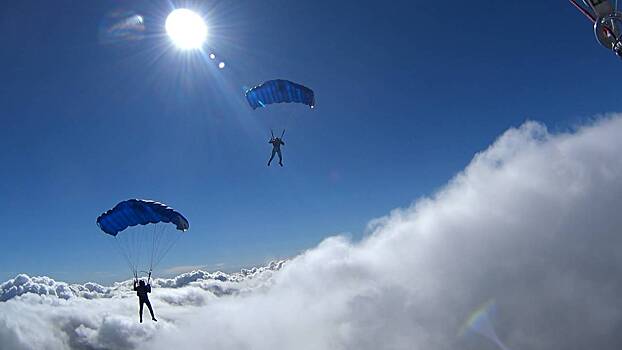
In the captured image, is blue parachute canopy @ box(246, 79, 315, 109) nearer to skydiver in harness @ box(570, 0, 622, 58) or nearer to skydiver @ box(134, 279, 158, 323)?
skydiver @ box(134, 279, 158, 323)

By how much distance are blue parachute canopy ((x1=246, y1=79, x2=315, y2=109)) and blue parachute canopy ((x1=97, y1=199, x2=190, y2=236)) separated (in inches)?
423

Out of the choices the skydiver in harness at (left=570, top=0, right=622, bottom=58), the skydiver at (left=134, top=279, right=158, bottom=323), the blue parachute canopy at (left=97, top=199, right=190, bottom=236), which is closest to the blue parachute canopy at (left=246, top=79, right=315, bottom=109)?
the blue parachute canopy at (left=97, top=199, right=190, bottom=236)

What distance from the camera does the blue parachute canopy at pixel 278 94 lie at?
30.0 meters

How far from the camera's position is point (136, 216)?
25078mm

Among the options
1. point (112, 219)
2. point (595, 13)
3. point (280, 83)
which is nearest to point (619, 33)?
point (595, 13)

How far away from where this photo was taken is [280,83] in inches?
1182

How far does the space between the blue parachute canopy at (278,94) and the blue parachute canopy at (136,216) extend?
10732mm

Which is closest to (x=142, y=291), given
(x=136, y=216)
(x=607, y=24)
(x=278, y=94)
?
(x=136, y=216)

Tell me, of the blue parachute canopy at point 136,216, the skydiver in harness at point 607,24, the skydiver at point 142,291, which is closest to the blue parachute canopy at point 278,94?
the blue parachute canopy at point 136,216

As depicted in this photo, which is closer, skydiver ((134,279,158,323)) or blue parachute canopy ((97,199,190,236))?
blue parachute canopy ((97,199,190,236))

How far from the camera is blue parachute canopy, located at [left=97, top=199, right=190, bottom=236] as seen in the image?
24875 millimetres

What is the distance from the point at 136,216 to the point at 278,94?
1323 cm

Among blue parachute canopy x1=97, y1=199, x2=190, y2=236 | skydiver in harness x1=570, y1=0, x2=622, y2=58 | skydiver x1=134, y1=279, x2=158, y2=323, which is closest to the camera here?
skydiver in harness x1=570, y1=0, x2=622, y2=58

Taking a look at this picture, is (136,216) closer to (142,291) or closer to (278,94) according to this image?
(142,291)
